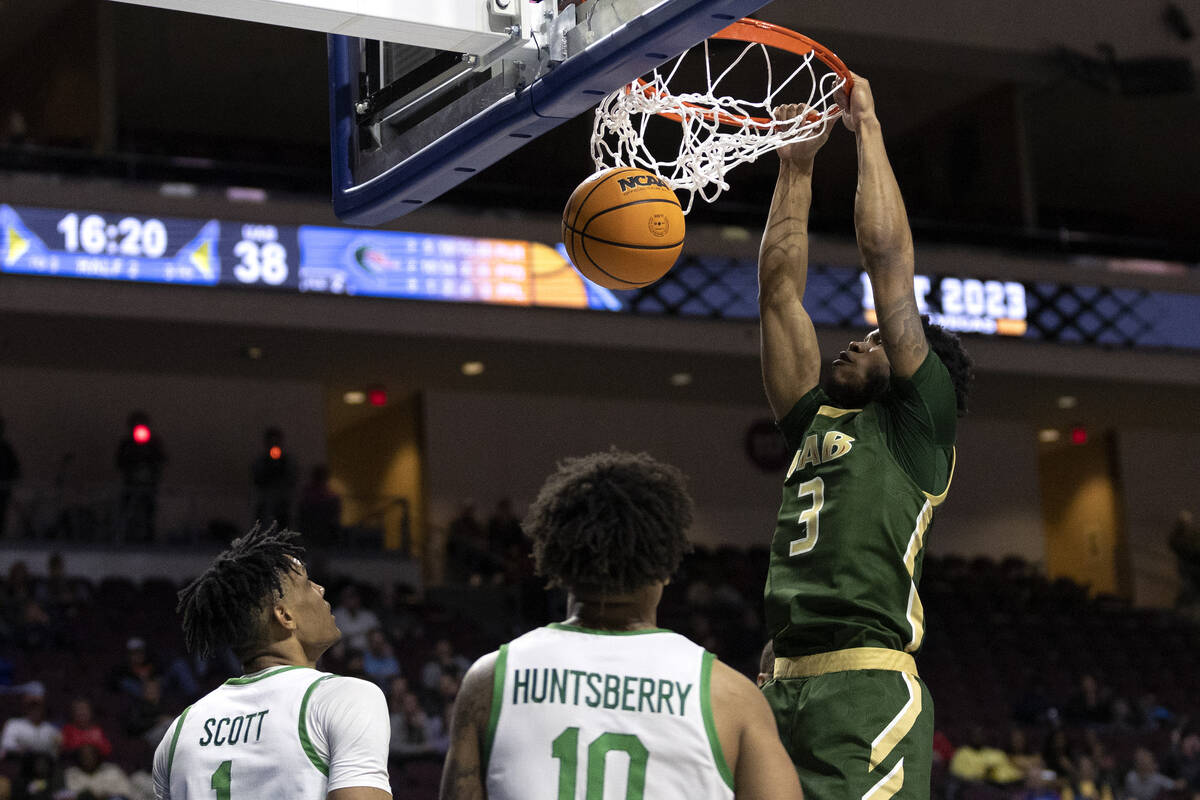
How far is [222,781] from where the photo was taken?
2.75 metres

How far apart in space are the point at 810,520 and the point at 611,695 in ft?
3.88

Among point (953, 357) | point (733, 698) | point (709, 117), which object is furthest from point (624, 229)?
point (733, 698)

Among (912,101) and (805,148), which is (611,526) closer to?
(805,148)

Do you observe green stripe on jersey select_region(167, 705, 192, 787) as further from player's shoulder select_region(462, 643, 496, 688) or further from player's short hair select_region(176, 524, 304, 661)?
player's shoulder select_region(462, 643, 496, 688)

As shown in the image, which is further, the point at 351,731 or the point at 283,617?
the point at 283,617

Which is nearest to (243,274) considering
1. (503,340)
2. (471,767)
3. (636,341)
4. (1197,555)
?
(503,340)

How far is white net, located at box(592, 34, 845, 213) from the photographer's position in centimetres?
412

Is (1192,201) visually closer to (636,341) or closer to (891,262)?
(636,341)

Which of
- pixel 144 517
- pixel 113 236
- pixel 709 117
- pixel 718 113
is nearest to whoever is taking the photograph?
pixel 718 113

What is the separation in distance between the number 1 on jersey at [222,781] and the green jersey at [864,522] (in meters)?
1.19

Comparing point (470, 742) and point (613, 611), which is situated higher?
point (613, 611)

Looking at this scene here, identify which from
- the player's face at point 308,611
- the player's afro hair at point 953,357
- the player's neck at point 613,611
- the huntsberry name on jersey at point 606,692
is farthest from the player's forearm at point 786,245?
the huntsberry name on jersey at point 606,692

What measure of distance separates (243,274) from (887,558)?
11.9 meters

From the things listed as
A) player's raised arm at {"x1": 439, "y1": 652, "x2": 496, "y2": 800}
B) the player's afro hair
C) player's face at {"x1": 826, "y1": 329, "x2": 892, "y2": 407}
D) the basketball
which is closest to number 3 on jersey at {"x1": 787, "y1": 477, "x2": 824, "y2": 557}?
player's face at {"x1": 826, "y1": 329, "x2": 892, "y2": 407}
